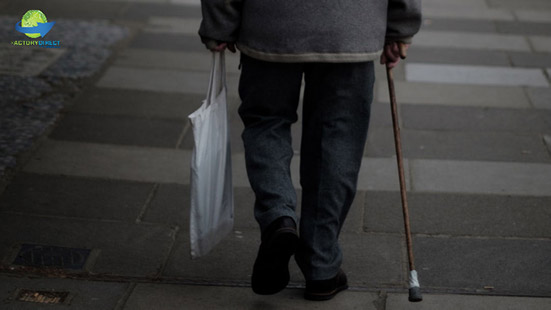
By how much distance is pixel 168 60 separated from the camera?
7.06 meters

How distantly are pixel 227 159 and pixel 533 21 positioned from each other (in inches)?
232

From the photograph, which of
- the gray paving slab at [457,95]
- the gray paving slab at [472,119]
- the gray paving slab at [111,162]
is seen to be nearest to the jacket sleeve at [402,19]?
the gray paving slab at [111,162]

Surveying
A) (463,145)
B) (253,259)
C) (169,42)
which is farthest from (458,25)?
(253,259)

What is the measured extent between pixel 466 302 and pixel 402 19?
3.61ft

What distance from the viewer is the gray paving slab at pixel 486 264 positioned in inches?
142

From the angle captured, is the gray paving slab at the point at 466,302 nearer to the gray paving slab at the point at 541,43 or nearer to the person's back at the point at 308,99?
the person's back at the point at 308,99

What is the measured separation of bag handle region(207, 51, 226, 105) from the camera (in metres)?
3.36

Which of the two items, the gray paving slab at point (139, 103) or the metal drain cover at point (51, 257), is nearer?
the metal drain cover at point (51, 257)

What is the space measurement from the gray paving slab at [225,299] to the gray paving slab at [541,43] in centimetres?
471

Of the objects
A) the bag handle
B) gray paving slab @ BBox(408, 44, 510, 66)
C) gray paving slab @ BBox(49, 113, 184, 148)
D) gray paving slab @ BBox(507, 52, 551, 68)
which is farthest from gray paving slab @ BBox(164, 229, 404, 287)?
gray paving slab @ BBox(507, 52, 551, 68)

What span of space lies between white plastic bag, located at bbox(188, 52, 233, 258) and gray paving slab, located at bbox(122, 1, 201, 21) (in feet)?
16.4

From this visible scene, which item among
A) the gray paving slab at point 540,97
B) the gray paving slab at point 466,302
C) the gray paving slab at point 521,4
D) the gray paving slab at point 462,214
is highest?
the gray paving slab at point 466,302

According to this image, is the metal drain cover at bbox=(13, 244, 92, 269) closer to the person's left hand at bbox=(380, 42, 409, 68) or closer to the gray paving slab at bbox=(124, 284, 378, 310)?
the gray paving slab at bbox=(124, 284, 378, 310)

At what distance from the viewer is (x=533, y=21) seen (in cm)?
866
